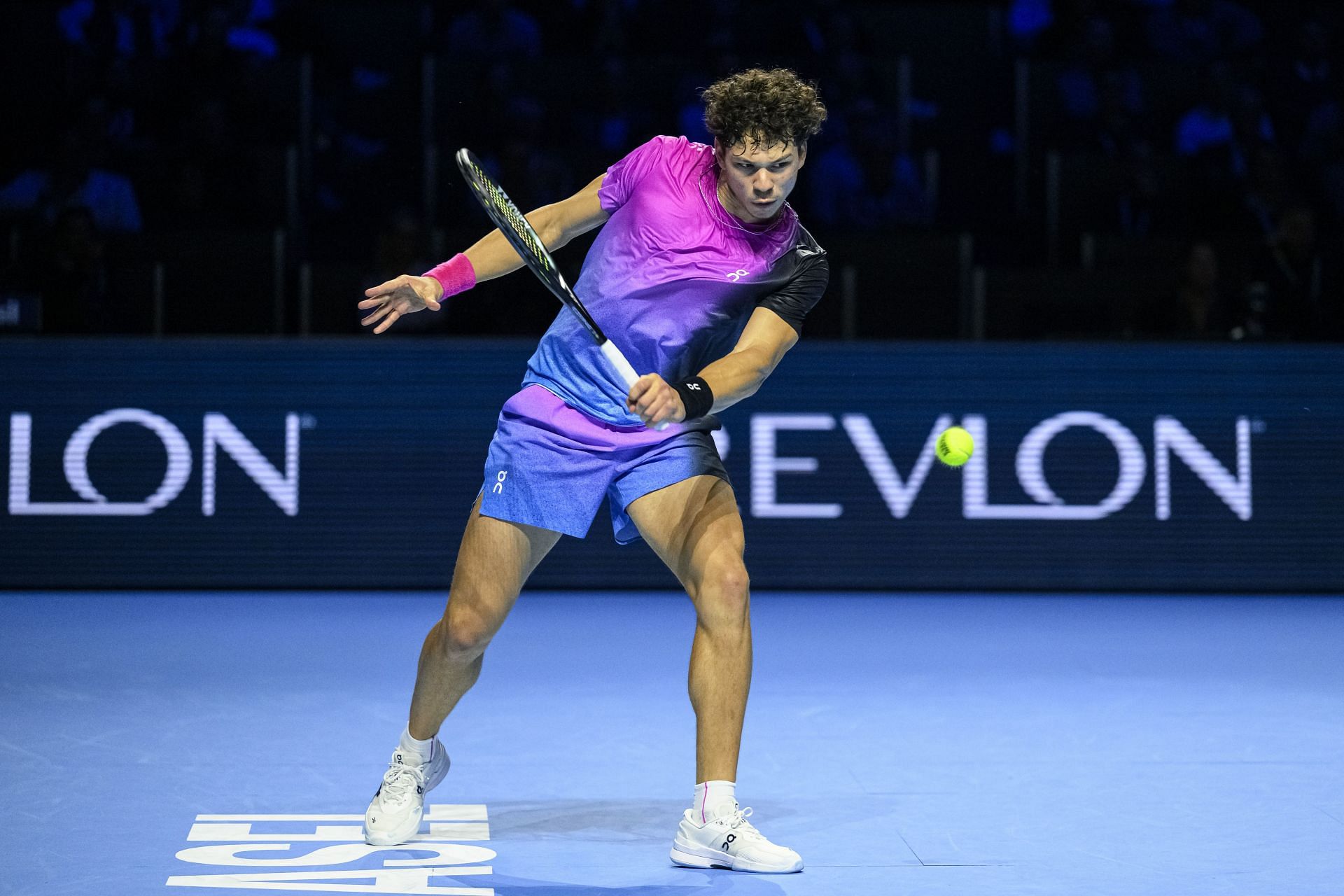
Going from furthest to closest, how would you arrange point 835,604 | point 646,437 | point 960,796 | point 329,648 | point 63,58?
point 63,58
point 835,604
point 329,648
point 960,796
point 646,437

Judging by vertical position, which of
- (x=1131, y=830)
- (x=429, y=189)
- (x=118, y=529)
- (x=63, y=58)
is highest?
(x=63, y=58)

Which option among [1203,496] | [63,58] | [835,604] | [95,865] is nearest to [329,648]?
[835,604]

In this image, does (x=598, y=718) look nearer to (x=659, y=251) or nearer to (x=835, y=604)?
(x=659, y=251)

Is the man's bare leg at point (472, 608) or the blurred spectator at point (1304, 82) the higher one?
the blurred spectator at point (1304, 82)

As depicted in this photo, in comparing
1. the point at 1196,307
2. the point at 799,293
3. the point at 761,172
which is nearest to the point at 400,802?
the point at 799,293

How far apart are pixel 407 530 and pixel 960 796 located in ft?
15.7

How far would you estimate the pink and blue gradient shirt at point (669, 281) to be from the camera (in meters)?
4.31

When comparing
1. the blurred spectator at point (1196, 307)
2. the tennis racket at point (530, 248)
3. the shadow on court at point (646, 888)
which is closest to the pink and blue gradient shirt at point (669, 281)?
the tennis racket at point (530, 248)

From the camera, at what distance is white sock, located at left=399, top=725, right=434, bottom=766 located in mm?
Result: 4359

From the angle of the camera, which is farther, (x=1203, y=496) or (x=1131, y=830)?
(x=1203, y=496)

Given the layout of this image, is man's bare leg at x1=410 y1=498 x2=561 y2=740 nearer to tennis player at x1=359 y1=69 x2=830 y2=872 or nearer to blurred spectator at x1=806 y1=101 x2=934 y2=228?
tennis player at x1=359 y1=69 x2=830 y2=872

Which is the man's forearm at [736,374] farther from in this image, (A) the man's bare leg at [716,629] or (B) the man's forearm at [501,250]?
(B) the man's forearm at [501,250]

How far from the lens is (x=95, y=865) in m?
4.01

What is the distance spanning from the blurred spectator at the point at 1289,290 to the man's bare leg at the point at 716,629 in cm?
647
